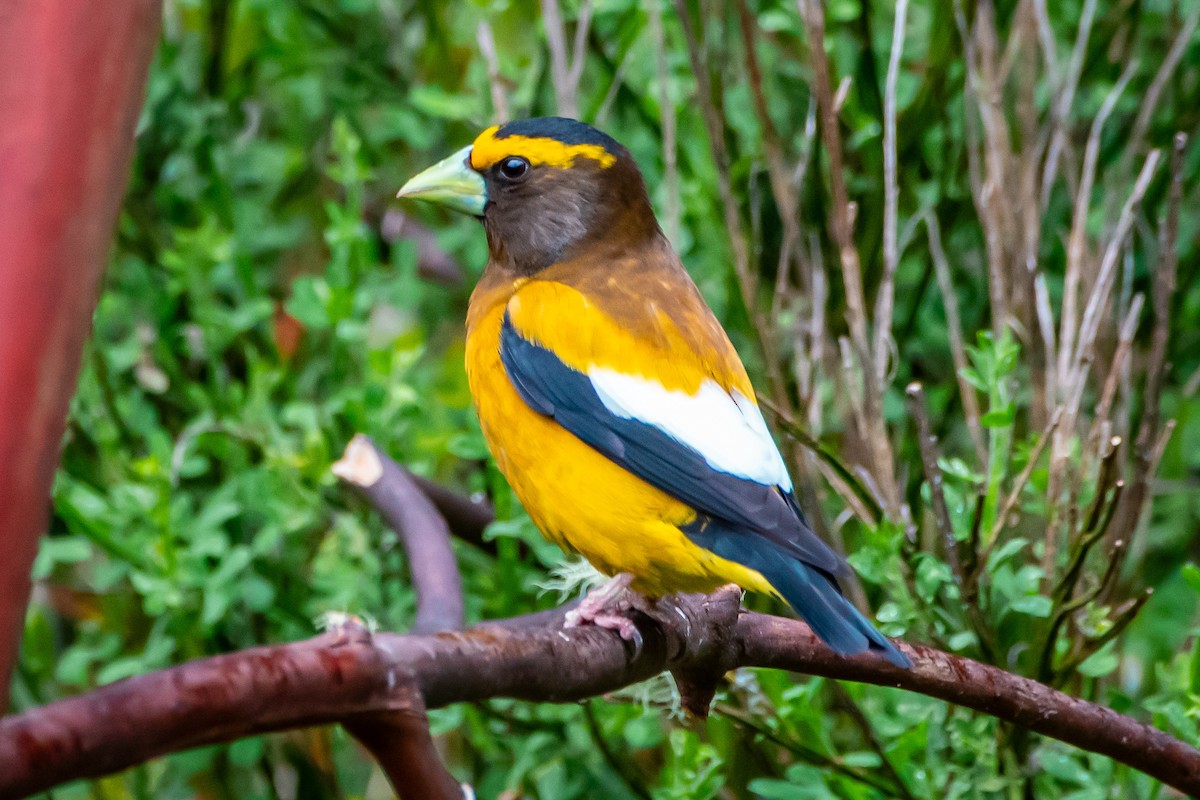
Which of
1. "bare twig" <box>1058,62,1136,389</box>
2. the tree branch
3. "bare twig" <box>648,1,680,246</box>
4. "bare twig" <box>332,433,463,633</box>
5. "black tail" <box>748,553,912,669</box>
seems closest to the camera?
the tree branch

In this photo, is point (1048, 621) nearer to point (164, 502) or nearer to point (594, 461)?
point (594, 461)

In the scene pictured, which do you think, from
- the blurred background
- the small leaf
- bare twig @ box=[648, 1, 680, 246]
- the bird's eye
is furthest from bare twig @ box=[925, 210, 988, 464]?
the bird's eye

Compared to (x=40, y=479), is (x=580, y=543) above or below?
below

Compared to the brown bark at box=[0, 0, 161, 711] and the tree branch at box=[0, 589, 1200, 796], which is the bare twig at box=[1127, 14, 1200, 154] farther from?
the brown bark at box=[0, 0, 161, 711]

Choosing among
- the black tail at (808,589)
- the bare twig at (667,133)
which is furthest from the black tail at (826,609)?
the bare twig at (667,133)

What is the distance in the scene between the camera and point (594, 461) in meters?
1.64

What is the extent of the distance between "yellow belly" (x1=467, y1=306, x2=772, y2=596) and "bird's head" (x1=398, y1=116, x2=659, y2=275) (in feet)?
1.02

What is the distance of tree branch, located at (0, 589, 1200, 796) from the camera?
2.39ft

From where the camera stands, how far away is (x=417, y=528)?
65.9 inches

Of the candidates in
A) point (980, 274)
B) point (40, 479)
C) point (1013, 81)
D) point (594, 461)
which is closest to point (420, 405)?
point (594, 461)

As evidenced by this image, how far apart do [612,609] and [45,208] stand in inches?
43.4

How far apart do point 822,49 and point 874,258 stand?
0.43 m

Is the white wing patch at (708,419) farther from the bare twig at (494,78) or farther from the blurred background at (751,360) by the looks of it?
the bare twig at (494,78)

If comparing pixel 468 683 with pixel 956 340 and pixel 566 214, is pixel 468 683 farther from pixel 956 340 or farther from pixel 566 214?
pixel 956 340
